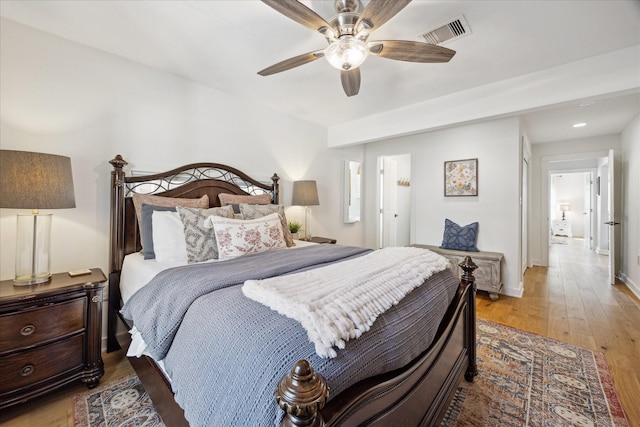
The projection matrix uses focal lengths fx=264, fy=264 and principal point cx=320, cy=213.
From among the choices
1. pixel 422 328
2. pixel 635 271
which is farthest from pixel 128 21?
pixel 635 271

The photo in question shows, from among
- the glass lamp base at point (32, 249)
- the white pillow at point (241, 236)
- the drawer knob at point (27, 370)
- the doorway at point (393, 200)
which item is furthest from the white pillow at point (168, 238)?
the doorway at point (393, 200)

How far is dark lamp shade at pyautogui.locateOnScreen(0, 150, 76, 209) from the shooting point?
5.10 feet

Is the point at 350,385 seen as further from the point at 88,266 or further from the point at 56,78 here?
the point at 56,78

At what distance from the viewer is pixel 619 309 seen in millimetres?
3027

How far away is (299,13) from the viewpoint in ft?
4.76

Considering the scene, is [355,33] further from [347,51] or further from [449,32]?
[449,32]

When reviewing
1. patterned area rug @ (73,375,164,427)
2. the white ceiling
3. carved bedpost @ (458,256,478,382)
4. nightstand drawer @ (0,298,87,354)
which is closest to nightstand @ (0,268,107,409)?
nightstand drawer @ (0,298,87,354)

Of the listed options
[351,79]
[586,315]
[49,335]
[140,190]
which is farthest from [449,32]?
[49,335]

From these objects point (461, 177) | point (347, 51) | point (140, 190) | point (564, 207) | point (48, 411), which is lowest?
point (48, 411)

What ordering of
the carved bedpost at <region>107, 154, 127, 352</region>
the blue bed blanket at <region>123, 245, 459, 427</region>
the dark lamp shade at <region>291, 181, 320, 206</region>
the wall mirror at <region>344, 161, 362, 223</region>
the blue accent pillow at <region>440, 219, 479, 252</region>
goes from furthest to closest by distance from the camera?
the wall mirror at <region>344, 161, 362, 223</region>, the blue accent pillow at <region>440, 219, 479, 252</region>, the dark lamp shade at <region>291, 181, 320, 206</region>, the carved bedpost at <region>107, 154, 127, 352</region>, the blue bed blanket at <region>123, 245, 459, 427</region>

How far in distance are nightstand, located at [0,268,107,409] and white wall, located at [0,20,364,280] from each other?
474 millimetres

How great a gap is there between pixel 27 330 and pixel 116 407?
0.69m

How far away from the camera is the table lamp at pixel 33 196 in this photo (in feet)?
5.13

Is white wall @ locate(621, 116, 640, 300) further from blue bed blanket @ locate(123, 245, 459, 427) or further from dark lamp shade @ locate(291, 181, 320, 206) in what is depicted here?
dark lamp shade @ locate(291, 181, 320, 206)
